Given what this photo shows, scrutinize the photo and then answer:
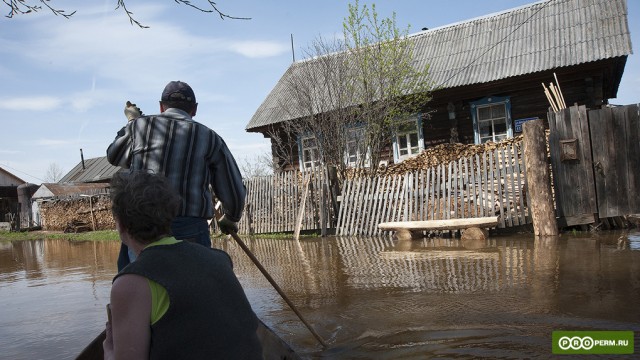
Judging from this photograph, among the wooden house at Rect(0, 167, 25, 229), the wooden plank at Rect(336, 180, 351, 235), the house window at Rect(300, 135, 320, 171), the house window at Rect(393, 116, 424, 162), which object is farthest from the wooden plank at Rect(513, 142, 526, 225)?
the wooden house at Rect(0, 167, 25, 229)

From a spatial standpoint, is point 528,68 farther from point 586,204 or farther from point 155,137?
point 155,137

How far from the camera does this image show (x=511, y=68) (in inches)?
575

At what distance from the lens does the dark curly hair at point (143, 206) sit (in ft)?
6.07

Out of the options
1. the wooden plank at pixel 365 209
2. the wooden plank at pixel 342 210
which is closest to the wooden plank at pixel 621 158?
the wooden plank at pixel 365 209

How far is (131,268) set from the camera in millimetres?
1686

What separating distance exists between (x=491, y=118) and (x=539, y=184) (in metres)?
7.88

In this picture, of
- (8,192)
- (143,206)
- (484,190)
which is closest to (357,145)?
(484,190)

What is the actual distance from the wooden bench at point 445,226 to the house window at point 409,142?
7193 mm

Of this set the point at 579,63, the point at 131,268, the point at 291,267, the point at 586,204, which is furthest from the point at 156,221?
the point at 579,63

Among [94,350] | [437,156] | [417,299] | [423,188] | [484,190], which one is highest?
[437,156]

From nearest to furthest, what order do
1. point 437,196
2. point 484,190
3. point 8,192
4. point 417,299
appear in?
1. point 417,299
2. point 484,190
3. point 437,196
4. point 8,192

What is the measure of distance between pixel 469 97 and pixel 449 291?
11607 millimetres

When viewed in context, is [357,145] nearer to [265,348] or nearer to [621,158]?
[621,158]

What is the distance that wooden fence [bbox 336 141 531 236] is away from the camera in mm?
8742
